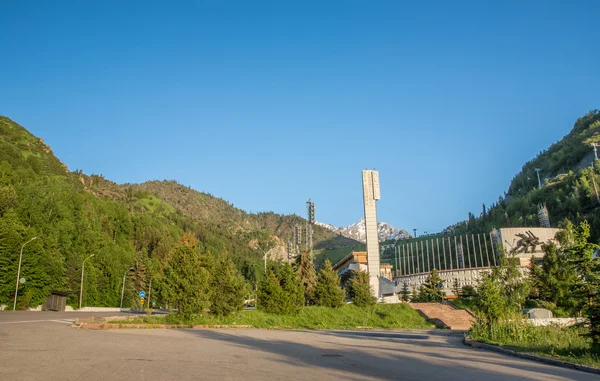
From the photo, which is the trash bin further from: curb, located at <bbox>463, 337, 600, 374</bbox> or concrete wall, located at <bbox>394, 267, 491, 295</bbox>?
concrete wall, located at <bbox>394, 267, 491, 295</bbox>

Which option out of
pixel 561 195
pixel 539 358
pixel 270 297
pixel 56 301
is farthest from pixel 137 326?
pixel 561 195

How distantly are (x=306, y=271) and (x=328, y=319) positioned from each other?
11022 millimetres

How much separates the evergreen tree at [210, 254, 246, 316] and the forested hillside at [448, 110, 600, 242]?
63086 mm

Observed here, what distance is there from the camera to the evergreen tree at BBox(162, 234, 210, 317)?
25203mm

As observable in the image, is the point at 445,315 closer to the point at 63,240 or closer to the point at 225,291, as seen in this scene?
the point at 225,291

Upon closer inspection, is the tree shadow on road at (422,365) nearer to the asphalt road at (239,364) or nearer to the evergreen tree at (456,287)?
the asphalt road at (239,364)

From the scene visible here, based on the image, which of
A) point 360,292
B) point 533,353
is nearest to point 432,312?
point 360,292

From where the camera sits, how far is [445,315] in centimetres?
3872

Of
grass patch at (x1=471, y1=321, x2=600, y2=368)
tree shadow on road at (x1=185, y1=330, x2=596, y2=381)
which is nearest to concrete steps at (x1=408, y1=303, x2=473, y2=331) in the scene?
grass patch at (x1=471, y1=321, x2=600, y2=368)

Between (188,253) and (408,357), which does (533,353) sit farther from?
(188,253)

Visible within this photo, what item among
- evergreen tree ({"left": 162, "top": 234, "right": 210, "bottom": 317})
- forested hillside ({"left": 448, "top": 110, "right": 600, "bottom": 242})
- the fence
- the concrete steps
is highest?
forested hillside ({"left": 448, "top": 110, "right": 600, "bottom": 242})

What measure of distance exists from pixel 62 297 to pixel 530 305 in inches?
1745

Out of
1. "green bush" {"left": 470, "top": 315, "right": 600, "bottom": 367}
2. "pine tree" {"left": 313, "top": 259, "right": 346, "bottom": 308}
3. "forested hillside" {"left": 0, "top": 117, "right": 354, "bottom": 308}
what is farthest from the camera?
"forested hillside" {"left": 0, "top": 117, "right": 354, "bottom": 308}

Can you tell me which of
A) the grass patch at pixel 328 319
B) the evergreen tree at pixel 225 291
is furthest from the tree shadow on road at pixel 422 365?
the evergreen tree at pixel 225 291
